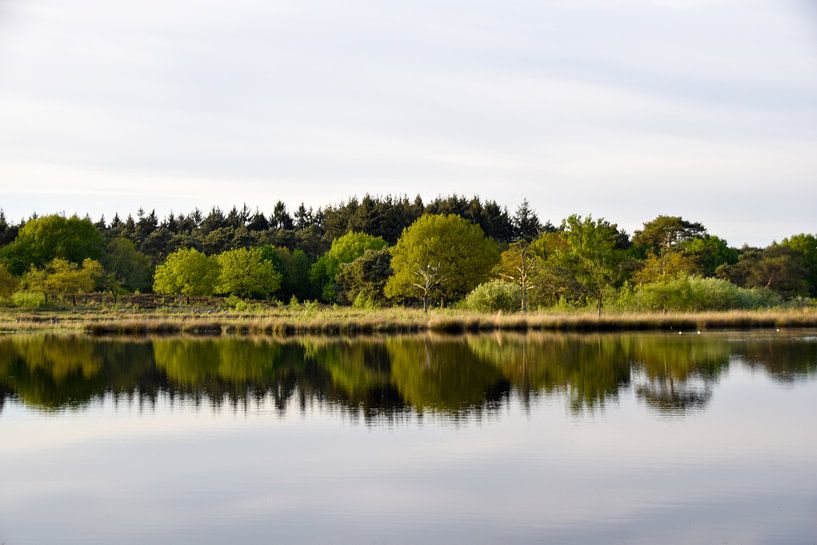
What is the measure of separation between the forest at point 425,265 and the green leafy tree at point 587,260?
0.10m

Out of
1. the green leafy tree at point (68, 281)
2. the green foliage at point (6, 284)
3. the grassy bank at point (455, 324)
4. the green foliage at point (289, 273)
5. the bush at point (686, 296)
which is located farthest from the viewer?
the green foliage at point (289, 273)

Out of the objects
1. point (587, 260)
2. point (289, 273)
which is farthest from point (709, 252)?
Answer: point (289, 273)

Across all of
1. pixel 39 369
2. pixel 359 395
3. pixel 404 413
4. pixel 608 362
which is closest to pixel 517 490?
pixel 404 413

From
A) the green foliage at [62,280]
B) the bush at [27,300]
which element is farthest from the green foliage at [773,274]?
the bush at [27,300]

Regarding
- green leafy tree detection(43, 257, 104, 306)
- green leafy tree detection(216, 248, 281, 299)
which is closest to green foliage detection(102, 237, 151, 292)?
green leafy tree detection(216, 248, 281, 299)

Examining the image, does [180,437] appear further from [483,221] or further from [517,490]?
[483,221]

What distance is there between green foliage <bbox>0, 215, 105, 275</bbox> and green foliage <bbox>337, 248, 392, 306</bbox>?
2547 centimetres

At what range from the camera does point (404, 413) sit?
23891 millimetres

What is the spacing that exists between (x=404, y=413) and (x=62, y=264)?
6045 centimetres

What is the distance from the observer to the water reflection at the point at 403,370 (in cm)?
2659

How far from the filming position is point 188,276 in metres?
86.1

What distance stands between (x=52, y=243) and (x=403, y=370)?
66440 mm

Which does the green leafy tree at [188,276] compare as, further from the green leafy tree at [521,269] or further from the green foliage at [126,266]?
the green leafy tree at [521,269]

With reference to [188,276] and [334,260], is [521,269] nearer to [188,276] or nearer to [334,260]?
[334,260]
